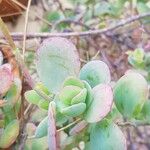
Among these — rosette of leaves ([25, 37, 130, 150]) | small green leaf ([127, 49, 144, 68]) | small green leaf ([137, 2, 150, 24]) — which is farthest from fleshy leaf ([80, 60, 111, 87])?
small green leaf ([137, 2, 150, 24])

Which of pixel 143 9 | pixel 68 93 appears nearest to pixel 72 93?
pixel 68 93

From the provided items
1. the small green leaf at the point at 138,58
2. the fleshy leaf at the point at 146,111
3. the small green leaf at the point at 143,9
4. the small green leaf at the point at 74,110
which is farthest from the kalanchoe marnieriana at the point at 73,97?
the small green leaf at the point at 143,9

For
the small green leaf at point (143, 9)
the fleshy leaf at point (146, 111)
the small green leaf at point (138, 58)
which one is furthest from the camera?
the small green leaf at point (143, 9)

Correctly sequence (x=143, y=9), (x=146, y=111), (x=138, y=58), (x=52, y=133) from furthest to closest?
1. (x=143, y=9)
2. (x=138, y=58)
3. (x=146, y=111)
4. (x=52, y=133)

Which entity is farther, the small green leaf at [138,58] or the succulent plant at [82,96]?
the small green leaf at [138,58]

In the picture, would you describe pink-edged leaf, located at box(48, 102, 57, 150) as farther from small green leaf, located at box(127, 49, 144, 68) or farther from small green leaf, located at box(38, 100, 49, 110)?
small green leaf, located at box(127, 49, 144, 68)

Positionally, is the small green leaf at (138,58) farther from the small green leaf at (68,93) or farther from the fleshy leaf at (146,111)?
the small green leaf at (68,93)

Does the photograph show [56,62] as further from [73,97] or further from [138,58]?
[138,58]
